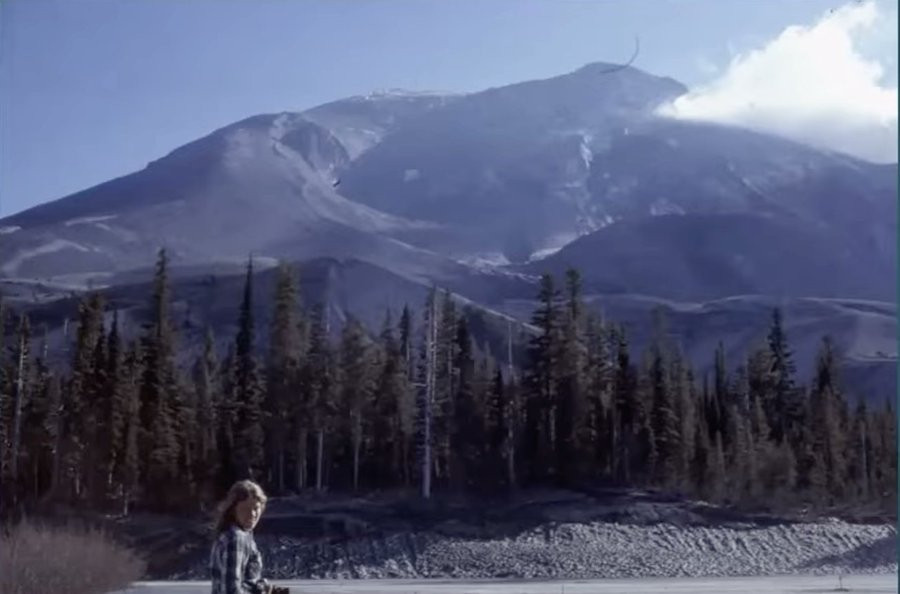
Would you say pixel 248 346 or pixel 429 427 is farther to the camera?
pixel 429 427

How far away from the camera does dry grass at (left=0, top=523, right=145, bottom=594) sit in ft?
41.1

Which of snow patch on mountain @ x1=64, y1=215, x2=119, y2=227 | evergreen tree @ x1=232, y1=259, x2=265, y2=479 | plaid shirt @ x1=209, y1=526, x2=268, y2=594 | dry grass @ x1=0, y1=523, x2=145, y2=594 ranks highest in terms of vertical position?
snow patch on mountain @ x1=64, y1=215, x2=119, y2=227

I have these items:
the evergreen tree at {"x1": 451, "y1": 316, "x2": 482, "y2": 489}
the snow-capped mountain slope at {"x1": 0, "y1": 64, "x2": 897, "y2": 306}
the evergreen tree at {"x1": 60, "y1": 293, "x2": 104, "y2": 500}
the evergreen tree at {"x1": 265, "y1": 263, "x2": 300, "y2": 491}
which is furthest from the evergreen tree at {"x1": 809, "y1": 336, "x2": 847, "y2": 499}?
the evergreen tree at {"x1": 60, "y1": 293, "x2": 104, "y2": 500}

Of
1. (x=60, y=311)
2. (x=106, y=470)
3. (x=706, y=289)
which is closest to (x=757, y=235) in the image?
(x=706, y=289)

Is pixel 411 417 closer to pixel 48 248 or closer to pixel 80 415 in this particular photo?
pixel 80 415

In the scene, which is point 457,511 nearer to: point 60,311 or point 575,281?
point 575,281

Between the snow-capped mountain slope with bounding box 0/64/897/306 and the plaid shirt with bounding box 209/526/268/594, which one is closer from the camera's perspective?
the plaid shirt with bounding box 209/526/268/594

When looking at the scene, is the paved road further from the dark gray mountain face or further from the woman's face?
the dark gray mountain face

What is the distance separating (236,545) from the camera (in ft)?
21.4

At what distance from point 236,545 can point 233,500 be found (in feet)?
0.69

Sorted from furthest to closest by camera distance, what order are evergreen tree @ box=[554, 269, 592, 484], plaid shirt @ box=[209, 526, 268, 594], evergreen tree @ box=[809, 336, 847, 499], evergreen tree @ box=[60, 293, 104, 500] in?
evergreen tree @ box=[554, 269, 592, 484], evergreen tree @ box=[809, 336, 847, 499], evergreen tree @ box=[60, 293, 104, 500], plaid shirt @ box=[209, 526, 268, 594]

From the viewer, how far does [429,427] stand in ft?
72.1

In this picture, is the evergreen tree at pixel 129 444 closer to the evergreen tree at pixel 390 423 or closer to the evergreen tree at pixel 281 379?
the evergreen tree at pixel 281 379

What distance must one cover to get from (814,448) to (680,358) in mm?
7333
